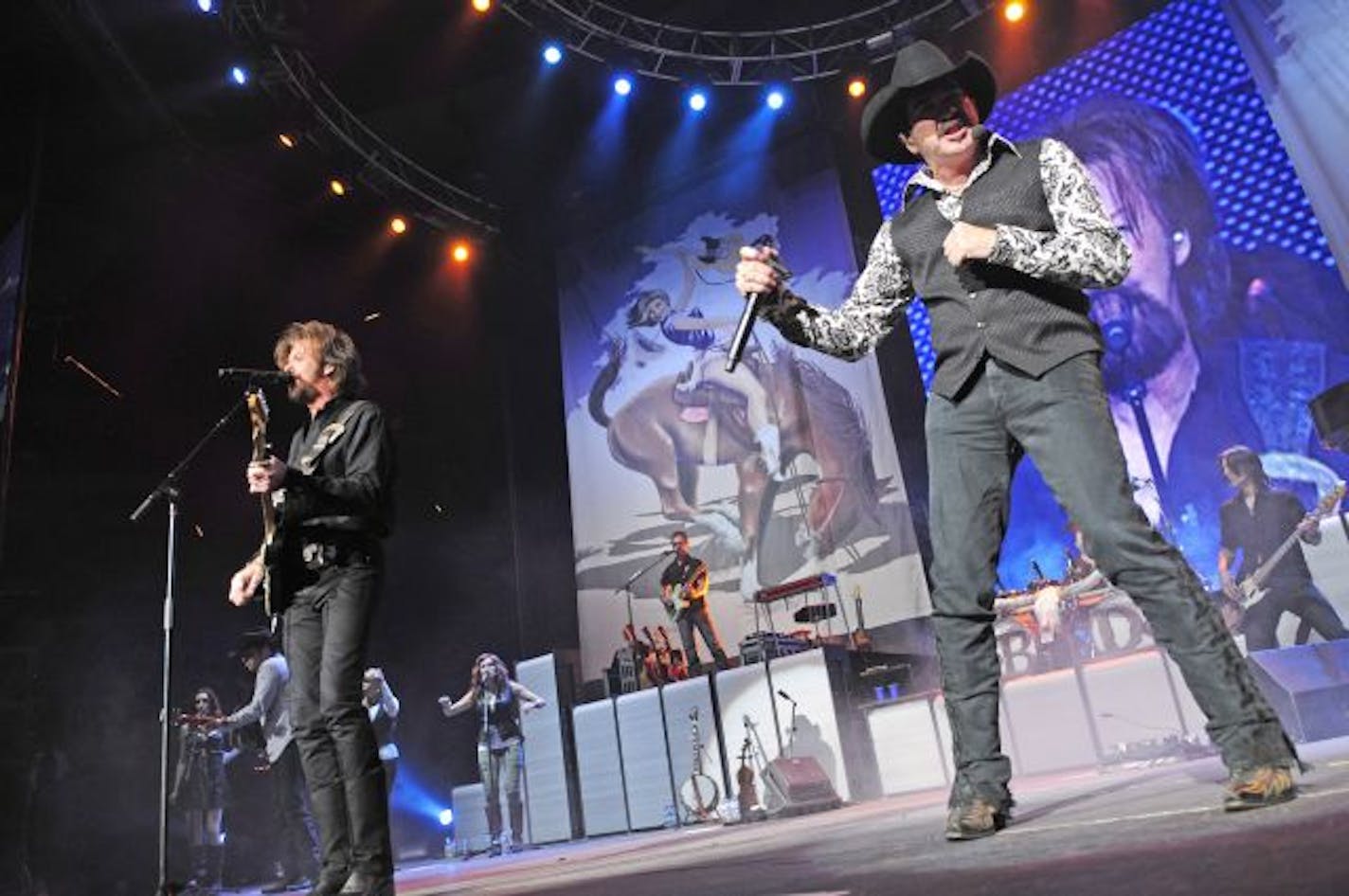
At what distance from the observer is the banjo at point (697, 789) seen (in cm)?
759

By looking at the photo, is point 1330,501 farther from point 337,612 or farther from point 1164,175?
point 337,612

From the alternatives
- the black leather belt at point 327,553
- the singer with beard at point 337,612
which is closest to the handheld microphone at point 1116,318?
the singer with beard at point 337,612

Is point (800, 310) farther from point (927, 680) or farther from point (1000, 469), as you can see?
point (927, 680)

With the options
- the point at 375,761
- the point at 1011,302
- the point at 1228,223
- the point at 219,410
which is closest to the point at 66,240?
the point at 219,410

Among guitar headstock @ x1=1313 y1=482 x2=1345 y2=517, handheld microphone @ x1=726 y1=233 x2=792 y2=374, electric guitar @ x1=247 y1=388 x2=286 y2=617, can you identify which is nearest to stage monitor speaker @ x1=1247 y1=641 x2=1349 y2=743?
guitar headstock @ x1=1313 y1=482 x2=1345 y2=517

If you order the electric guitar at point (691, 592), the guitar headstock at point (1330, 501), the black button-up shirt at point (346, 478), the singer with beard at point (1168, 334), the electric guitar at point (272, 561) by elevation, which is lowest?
the electric guitar at point (272, 561)

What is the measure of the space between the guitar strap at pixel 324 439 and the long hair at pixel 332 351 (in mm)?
210

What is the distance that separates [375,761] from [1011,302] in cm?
209

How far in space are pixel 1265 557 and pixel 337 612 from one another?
7.03 m

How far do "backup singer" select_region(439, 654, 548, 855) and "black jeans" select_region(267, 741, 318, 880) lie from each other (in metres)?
1.67

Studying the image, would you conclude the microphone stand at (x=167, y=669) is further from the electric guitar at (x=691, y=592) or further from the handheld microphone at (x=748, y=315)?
the electric guitar at (x=691, y=592)

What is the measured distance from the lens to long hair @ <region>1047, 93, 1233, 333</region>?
845 centimetres

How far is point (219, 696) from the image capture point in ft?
28.9

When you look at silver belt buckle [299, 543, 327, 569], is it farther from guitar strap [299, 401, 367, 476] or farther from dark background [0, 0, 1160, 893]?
dark background [0, 0, 1160, 893]
